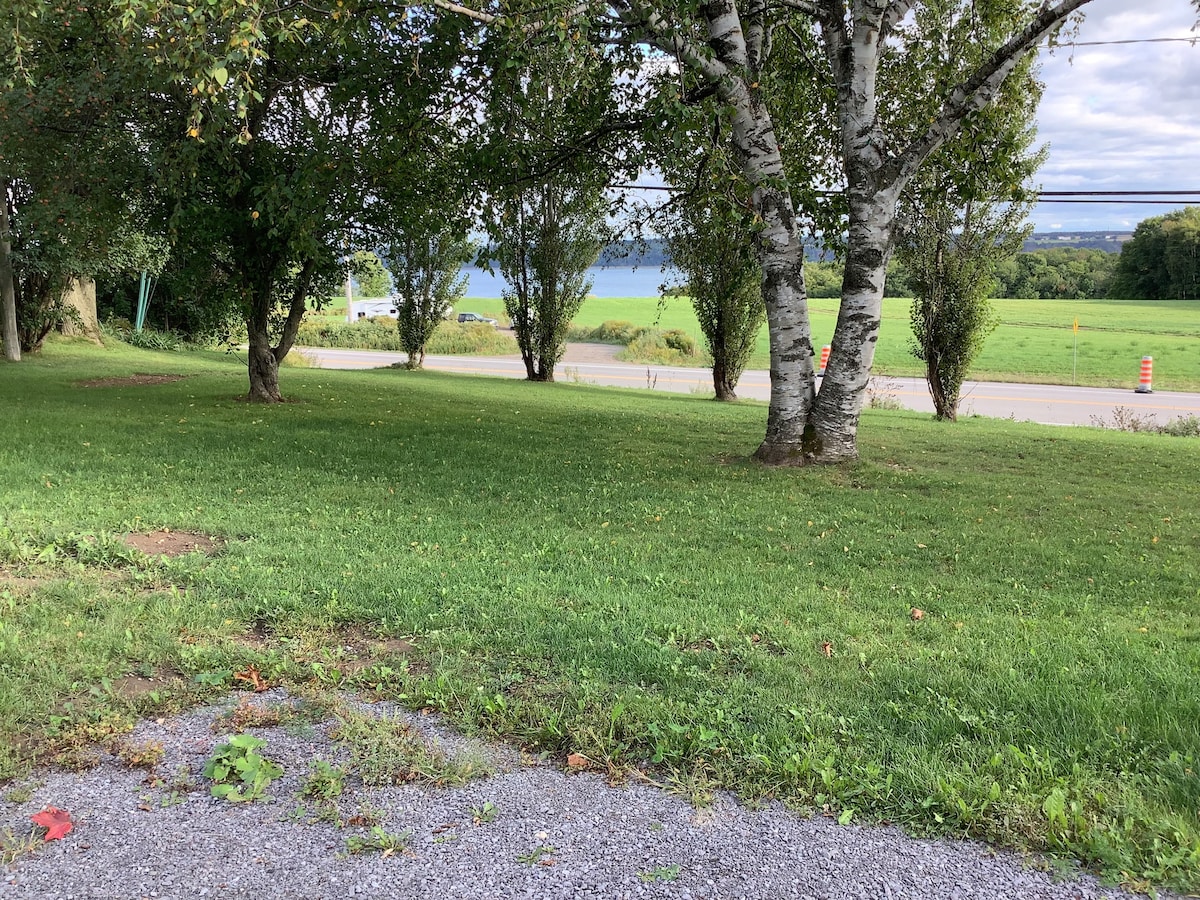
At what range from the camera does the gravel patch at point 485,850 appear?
87.1 inches

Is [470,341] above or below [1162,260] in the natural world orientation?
below

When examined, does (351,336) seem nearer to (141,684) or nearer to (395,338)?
(395,338)

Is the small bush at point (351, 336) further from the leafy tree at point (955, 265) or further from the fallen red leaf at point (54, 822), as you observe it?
the fallen red leaf at point (54, 822)

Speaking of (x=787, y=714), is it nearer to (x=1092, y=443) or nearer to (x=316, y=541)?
(x=316, y=541)

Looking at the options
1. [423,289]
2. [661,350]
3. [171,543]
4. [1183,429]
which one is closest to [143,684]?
[171,543]

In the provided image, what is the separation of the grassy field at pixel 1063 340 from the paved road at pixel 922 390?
2.51 meters

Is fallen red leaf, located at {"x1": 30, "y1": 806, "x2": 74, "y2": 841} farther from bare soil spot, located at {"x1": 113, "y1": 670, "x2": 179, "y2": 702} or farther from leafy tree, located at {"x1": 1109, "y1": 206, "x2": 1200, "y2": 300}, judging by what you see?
leafy tree, located at {"x1": 1109, "y1": 206, "x2": 1200, "y2": 300}

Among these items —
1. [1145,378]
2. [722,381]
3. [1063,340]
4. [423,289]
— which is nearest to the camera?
[722,381]

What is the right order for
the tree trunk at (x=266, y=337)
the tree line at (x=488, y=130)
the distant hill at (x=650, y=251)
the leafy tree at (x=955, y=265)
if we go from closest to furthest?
1. the tree line at (x=488, y=130)
2. the distant hill at (x=650, y=251)
3. the tree trunk at (x=266, y=337)
4. the leafy tree at (x=955, y=265)

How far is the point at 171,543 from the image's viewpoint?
5230 mm

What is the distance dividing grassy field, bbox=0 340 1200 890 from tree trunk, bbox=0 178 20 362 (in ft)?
35.2

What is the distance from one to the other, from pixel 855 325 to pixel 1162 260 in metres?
81.6

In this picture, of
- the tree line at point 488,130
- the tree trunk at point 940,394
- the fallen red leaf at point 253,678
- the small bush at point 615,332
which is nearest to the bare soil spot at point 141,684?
the fallen red leaf at point 253,678

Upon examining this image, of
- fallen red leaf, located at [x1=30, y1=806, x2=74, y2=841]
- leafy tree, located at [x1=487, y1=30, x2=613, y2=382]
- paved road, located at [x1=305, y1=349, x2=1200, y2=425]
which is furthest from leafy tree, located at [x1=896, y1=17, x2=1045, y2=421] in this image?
fallen red leaf, located at [x1=30, y1=806, x2=74, y2=841]
